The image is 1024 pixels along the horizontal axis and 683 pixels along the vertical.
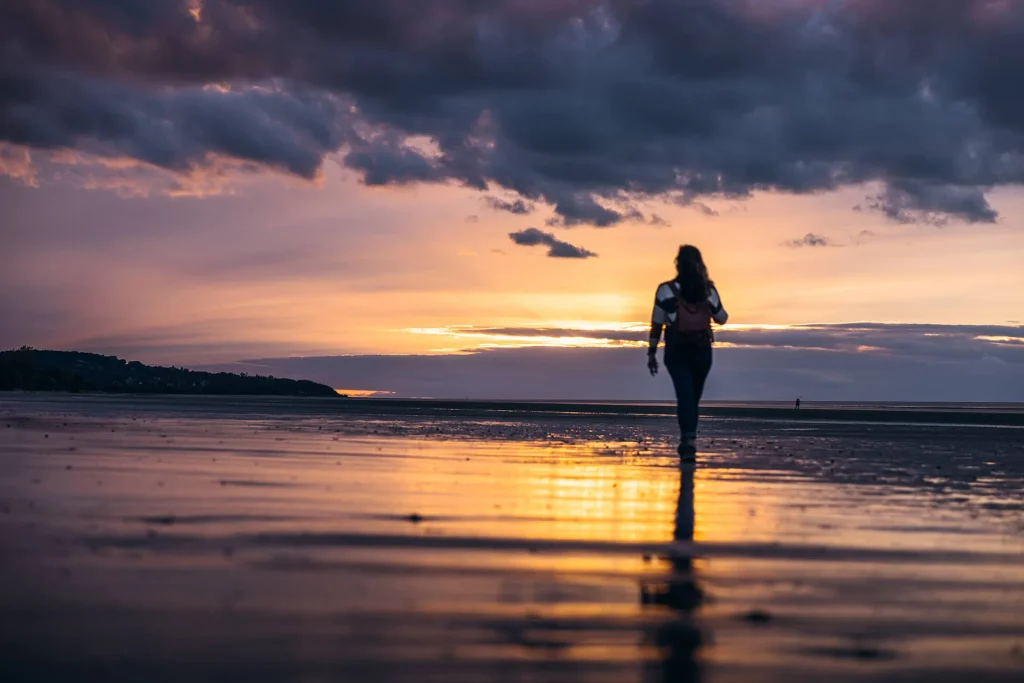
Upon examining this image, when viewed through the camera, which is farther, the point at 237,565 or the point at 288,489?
the point at 288,489

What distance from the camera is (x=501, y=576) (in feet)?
18.4

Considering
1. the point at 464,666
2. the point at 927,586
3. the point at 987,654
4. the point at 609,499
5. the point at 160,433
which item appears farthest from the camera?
the point at 160,433

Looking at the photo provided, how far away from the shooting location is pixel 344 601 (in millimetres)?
4895

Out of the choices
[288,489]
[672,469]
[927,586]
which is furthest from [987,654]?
[672,469]

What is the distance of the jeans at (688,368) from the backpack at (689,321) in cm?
15

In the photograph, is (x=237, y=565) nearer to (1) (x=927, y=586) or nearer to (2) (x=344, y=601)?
(2) (x=344, y=601)

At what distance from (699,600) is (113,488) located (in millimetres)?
5972

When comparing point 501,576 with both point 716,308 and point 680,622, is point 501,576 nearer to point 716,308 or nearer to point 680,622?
point 680,622

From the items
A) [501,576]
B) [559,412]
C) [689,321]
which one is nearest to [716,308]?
[689,321]

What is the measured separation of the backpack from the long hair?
0.23ft

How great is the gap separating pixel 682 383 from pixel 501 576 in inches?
366

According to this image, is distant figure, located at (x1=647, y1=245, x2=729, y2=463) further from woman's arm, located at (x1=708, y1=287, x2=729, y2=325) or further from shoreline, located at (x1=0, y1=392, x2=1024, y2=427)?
shoreline, located at (x1=0, y1=392, x2=1024, y2=427)

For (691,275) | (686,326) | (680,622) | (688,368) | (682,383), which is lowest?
(680,622)

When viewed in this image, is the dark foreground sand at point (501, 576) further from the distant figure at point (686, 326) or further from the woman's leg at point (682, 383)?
the distant figure at point (686, 326)
